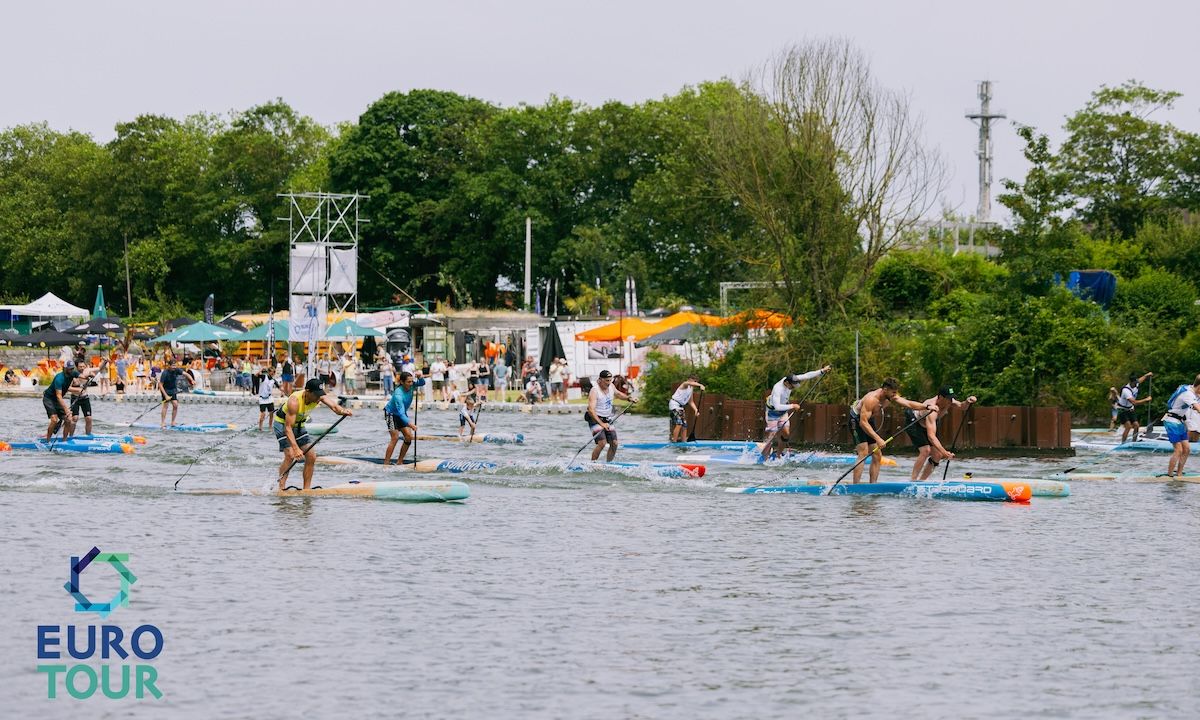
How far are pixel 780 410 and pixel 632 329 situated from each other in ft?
72.3


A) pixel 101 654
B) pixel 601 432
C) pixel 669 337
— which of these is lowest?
pixel 101 654

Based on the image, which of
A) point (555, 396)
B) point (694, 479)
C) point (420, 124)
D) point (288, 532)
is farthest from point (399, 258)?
point (288, 532)

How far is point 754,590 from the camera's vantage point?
16375 millimetres

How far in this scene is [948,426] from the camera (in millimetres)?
34188

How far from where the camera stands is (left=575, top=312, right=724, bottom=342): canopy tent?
166 ft

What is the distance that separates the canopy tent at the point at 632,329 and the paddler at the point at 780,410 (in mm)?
19530

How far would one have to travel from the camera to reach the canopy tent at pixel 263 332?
59094 millimetres

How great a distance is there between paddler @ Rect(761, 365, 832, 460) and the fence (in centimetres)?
353

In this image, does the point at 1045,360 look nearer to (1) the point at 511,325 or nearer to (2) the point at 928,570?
(2) the point at 928,570

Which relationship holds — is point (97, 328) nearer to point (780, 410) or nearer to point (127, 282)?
point (127, 282)

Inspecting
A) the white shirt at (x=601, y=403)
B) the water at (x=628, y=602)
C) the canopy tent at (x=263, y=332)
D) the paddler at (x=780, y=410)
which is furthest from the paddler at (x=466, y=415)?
the canopy tent at (x=263, y=332)

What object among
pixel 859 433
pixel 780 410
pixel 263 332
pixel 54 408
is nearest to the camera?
pixel 859 433

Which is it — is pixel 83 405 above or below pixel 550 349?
below

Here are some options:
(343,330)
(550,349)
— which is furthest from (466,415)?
(343,330)
